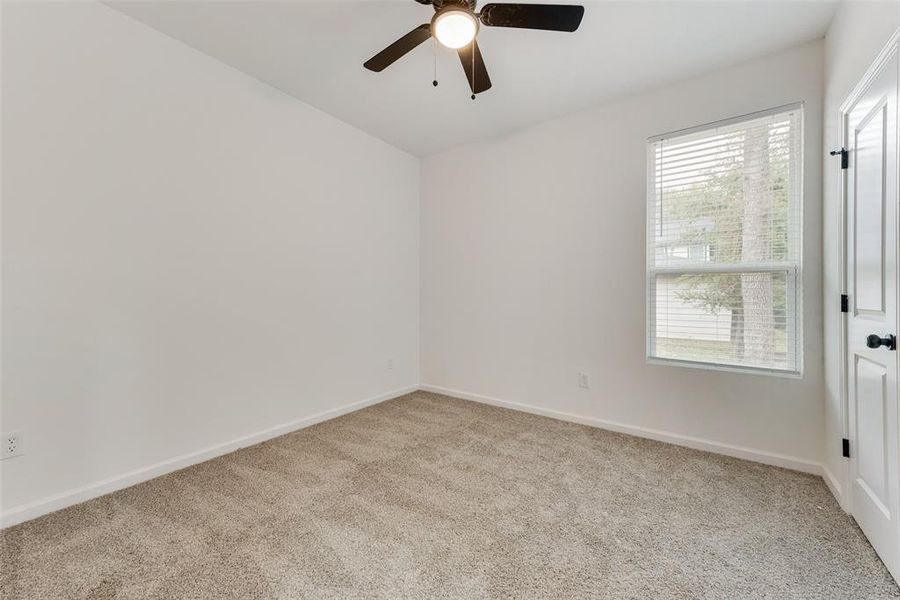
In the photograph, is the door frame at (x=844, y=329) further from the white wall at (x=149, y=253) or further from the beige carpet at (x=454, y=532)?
the white wall at (x=149, y=253)

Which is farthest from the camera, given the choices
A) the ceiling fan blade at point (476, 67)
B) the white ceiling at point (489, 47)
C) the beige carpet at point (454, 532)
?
the white ceiling at point (489, 47)

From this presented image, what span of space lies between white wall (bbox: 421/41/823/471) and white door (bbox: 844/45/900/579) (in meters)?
0.49

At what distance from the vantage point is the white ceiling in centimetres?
201

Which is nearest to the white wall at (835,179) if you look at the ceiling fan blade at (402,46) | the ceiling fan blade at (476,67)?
the ceiling fan blade at (476,67)

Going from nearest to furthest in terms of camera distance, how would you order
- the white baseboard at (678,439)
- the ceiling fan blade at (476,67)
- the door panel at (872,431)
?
the door panel at (872,431), the ceiling fan blade at (476,67), the white baseboard at (678,439)

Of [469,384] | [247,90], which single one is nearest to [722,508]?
[469,384]

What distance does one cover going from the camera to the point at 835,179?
199cm

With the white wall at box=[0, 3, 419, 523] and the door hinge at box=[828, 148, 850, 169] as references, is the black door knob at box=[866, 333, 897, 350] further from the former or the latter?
the white wall at box=[0, 3, 419, 523]

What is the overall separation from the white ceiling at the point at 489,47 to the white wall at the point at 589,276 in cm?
24

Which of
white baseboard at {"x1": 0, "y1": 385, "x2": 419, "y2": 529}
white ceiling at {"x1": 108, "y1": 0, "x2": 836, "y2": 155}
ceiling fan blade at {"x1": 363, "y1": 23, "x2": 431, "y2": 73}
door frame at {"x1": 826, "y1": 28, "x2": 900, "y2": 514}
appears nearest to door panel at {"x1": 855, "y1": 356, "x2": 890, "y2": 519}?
door frame at {"x1": 826, "y1": 28, "x2": 900, "y2": 514}

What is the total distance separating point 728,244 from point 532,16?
1944mm

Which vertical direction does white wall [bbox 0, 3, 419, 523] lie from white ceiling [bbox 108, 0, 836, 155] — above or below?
below

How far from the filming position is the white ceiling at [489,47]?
2.01 metres

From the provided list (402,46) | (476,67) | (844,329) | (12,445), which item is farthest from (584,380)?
(12,445)
